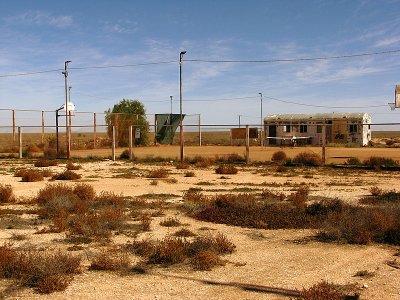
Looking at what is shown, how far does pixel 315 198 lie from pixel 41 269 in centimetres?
935

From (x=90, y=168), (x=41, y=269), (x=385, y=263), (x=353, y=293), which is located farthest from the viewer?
(x=90, y=168)

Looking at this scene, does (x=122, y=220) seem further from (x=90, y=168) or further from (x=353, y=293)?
(x=90, y=168)

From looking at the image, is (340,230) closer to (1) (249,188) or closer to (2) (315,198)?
(2) (315,198)

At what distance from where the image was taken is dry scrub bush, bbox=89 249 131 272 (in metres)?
7.36

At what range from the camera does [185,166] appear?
87.1 ft

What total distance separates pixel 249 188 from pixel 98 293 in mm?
11233

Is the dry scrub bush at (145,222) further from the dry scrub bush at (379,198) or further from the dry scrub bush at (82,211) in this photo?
the dry scrub bush at (379,198)

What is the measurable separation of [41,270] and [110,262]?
1.08 meters

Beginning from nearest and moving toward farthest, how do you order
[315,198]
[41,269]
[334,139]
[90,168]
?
[41,269], [315,198], [90,168], [334,139]

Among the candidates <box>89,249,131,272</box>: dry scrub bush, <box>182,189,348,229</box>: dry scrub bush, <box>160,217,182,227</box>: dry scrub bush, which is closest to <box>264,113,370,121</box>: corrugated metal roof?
<box>182,189,348,229</box>: dry scrub bush

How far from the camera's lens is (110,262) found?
24.3 ft

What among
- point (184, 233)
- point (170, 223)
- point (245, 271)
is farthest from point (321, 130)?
point (245, 271)

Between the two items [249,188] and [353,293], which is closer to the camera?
[353,293]

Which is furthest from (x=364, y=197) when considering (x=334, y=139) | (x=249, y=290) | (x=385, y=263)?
(x=334, y=139)
